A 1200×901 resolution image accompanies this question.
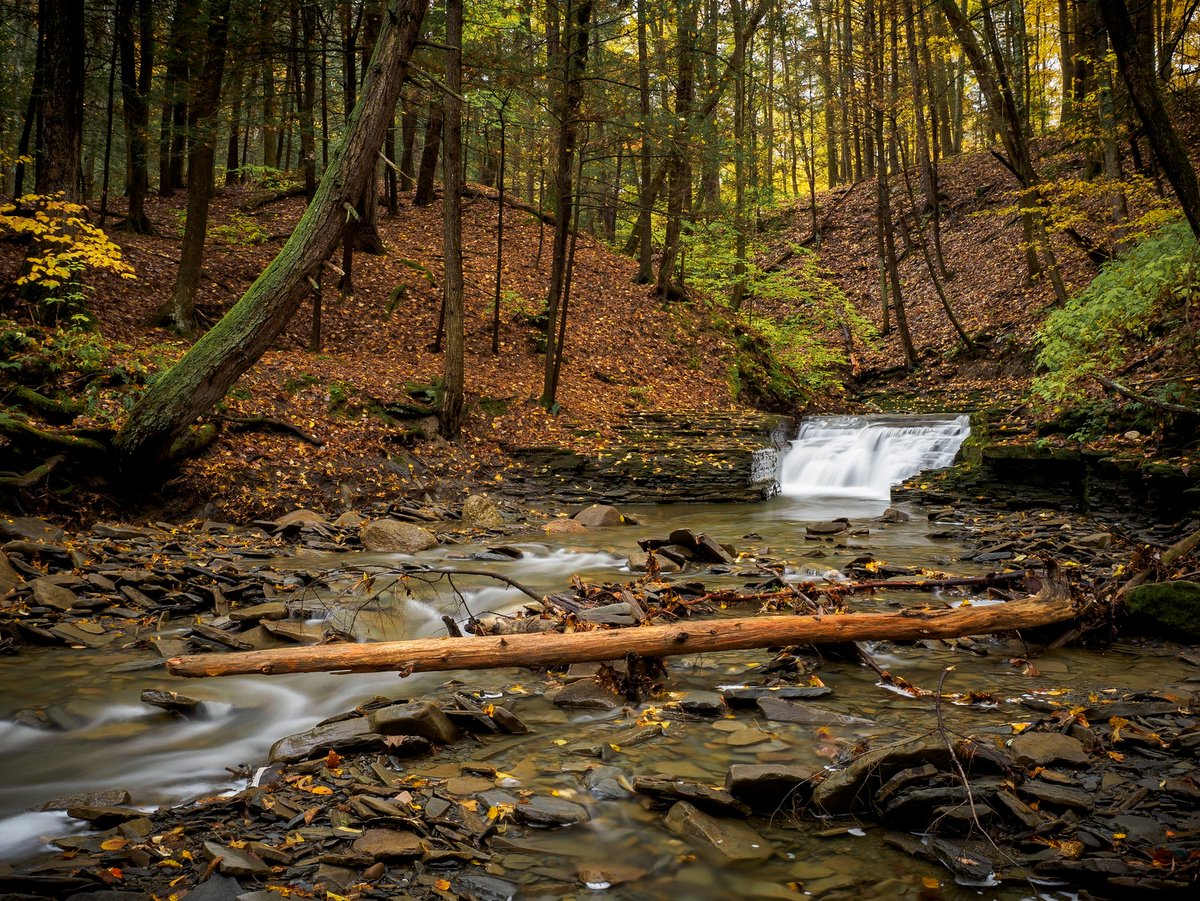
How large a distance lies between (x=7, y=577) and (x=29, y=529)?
1581mm

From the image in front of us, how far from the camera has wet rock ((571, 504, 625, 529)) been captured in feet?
36.6

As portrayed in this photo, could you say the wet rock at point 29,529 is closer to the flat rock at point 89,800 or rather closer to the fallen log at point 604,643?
the fallen log at point 604,643

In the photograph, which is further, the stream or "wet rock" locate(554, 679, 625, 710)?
"wet rock" locate(554, 679, 625, 710)

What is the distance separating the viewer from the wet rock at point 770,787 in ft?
11.2

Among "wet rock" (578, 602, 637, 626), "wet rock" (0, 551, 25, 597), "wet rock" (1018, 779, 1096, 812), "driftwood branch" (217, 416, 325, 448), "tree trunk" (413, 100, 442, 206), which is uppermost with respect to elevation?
"tree trunk" (413, 100, 442, 206)

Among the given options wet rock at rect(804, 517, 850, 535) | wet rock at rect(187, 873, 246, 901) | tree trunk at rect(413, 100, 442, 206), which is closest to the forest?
wet rock at rect(187, 873, 246, 901)

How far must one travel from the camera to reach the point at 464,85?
1338 cm

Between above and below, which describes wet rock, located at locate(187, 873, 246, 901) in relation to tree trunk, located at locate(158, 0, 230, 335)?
below

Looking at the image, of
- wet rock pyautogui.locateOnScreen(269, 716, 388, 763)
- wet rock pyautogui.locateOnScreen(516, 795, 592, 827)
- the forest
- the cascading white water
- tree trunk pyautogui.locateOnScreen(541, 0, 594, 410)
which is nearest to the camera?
the forest

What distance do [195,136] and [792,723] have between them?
13973mm

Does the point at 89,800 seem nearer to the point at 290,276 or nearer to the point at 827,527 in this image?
the point at 290,276

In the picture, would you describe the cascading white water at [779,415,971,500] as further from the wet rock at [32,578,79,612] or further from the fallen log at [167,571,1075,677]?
the wet rock at [32,578,79,612]

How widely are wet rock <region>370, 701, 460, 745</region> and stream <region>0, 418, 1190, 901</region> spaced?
0.13 m

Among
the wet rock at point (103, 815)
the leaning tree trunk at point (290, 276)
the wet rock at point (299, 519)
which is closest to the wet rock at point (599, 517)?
the wet rock at point (299, 519)
